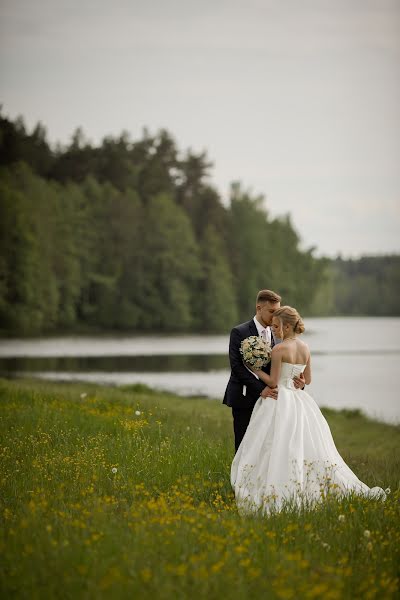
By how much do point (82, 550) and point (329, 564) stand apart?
80.2 inches

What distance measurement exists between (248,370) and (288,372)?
50cm

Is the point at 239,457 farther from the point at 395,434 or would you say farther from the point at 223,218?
the point at 223,218

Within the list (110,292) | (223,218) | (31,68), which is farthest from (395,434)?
(31,68)

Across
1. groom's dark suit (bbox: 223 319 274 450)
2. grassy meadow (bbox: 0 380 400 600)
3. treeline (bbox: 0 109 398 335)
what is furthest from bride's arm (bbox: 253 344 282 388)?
treeline (bbox: 0 109 398 335)

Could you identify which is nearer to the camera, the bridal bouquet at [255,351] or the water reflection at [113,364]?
the bridal bouquet at [255,351]

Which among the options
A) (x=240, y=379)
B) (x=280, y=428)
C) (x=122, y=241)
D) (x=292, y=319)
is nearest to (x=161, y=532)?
(x=280, y=428)

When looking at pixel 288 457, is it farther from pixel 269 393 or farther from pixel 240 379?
pixel 240 379

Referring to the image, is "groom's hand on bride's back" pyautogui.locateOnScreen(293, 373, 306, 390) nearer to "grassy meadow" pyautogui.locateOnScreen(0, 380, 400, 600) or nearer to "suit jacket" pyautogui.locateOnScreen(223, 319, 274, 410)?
"suit jacket" pyautogui.locateOnScreen(223, 319, 274, 410)

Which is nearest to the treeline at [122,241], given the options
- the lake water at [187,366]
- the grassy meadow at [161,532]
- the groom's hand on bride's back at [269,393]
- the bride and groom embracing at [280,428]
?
the lake water at [187,366]

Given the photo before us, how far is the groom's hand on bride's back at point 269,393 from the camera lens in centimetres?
823

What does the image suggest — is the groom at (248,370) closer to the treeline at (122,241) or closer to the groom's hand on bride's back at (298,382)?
the groom's hand on bride's back at (298,382)

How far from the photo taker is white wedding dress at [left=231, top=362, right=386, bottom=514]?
7.65m

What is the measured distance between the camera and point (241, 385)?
8562mm

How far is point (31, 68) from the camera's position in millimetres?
91438
